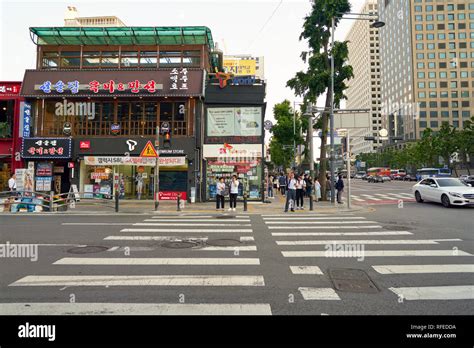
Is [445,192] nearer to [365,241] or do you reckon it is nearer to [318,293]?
[365,241]

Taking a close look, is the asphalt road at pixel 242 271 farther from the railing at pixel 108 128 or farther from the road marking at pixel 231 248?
the railing at pixel 108 128

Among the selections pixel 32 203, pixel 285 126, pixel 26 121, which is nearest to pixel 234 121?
pixel 32 203

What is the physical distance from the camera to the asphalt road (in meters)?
4.36

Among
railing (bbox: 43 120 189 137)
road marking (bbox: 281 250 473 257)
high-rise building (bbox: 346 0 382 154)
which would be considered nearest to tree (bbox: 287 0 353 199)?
railing (bbox: 43 120 189 137)

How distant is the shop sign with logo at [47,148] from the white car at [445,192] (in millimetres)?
23304

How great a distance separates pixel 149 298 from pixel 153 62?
856 inches

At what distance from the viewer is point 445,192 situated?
16719 mm

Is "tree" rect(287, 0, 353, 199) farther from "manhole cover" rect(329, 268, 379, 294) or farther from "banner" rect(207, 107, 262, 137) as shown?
"manhole cover" rect(329, 268, 379, 294)

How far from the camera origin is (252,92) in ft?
70.8

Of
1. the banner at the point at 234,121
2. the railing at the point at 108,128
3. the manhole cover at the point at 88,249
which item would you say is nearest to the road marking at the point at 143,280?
the manhole cover at the point at 88,249

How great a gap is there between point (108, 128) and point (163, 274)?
18669 mm

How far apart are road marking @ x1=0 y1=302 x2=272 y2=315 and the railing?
1793 cm

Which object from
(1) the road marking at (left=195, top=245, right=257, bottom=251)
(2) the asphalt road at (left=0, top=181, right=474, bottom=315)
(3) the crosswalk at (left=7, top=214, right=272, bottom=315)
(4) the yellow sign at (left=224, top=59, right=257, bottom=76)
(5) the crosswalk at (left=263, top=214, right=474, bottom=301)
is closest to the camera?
(3) the crosswalk at (left=7, top=214, right=272, bottom=315)

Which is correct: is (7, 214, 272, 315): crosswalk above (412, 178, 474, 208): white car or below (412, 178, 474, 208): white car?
below
